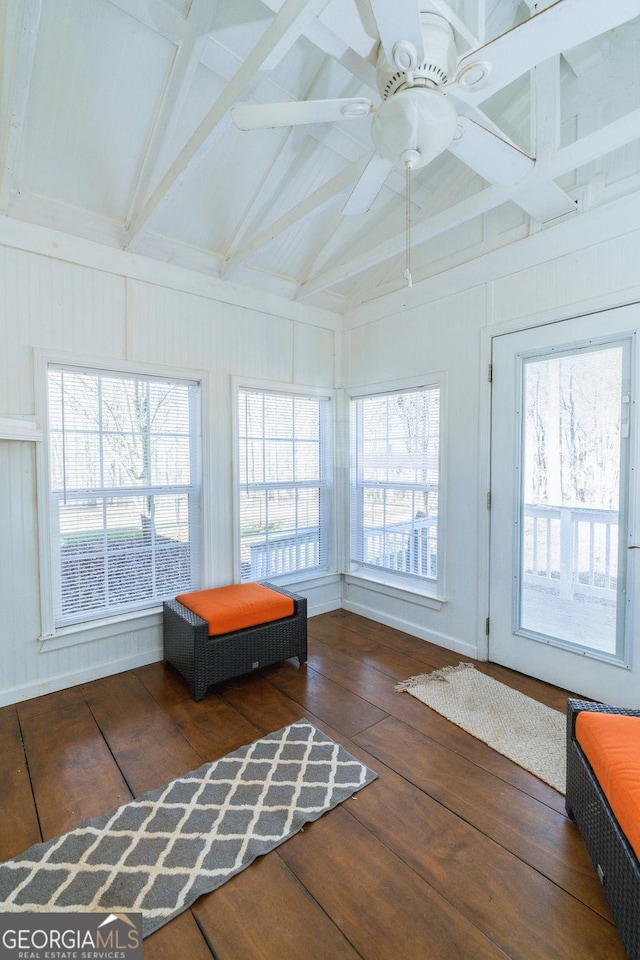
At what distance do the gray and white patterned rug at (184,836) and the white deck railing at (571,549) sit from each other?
1571 millimetres

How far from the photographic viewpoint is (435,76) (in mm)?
1404

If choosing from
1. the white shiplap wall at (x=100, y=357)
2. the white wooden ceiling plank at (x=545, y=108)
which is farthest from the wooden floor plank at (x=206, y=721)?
the white wooden ceiling plank at (x=545, y=108)

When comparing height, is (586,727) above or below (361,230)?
below

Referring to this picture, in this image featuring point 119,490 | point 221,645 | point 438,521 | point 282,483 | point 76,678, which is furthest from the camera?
point 282,483

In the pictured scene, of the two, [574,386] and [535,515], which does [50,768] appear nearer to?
[535,515]

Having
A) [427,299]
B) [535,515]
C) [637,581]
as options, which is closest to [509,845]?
[637,581]

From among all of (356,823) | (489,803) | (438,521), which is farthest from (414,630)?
(356,823)

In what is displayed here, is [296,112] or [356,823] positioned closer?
[296,112]

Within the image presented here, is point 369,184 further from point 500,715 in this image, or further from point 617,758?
point 500,715

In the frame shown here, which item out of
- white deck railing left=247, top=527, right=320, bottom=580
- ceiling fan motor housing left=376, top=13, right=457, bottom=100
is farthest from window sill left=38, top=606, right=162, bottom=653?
ceiling fan motor housing left=376, top=13, right=457, bottom=100

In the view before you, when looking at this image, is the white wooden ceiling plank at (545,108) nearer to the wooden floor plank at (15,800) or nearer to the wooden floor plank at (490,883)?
the wooden floor plank at (490,883)

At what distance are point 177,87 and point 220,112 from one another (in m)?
0.53

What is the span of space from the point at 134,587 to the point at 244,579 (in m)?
0.85

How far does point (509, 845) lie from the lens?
1.61m
